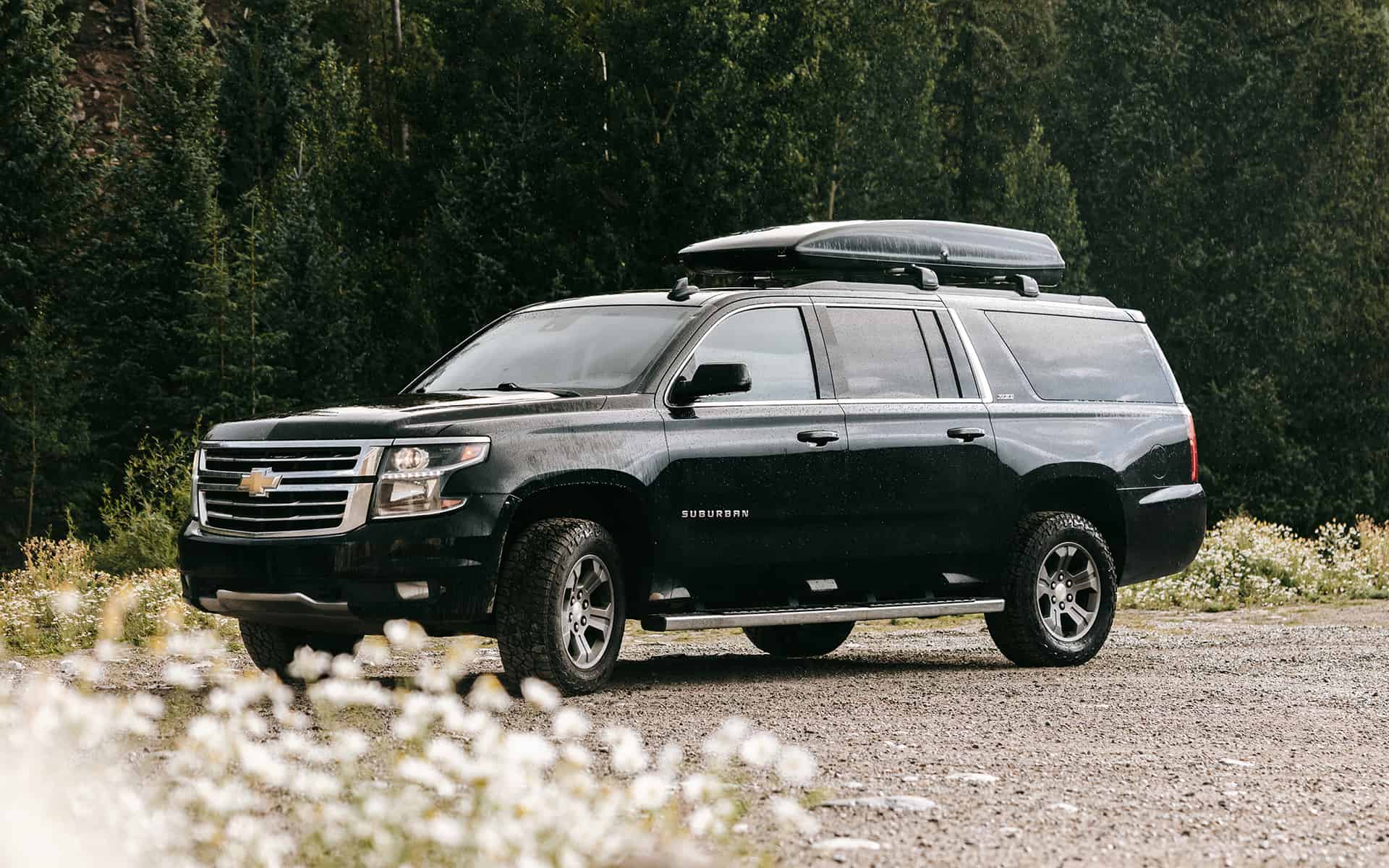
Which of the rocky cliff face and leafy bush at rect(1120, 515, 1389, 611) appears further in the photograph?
the rocky cliff face

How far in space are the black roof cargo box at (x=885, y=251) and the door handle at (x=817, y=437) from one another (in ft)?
4.06

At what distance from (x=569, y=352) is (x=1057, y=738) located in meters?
3.29

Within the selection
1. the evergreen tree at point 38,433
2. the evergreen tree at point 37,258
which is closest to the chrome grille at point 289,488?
the evergreen tree at point 37,258

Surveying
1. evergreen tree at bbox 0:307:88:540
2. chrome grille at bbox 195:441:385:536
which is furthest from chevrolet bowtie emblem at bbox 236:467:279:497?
evergreen tree at bbox 0:307:88:540

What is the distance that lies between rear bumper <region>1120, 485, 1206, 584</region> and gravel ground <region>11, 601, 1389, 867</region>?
595 millimetres

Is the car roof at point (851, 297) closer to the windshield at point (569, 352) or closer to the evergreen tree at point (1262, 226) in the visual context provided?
the windshield at point (569, 352)

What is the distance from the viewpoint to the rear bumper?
11.0 m

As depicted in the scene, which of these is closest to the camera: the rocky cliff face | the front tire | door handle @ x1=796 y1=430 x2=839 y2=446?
the front tire

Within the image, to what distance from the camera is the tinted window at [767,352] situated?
9.17m

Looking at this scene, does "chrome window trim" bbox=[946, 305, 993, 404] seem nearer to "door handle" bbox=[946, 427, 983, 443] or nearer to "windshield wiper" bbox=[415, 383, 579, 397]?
"door handle" bbox=[946, 427, 983, 443]

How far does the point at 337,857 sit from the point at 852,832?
1.69 metres

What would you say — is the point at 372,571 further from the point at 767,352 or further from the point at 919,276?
the point at 919,276

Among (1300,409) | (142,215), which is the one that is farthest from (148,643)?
(1300,409)

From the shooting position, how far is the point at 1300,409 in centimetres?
4575
